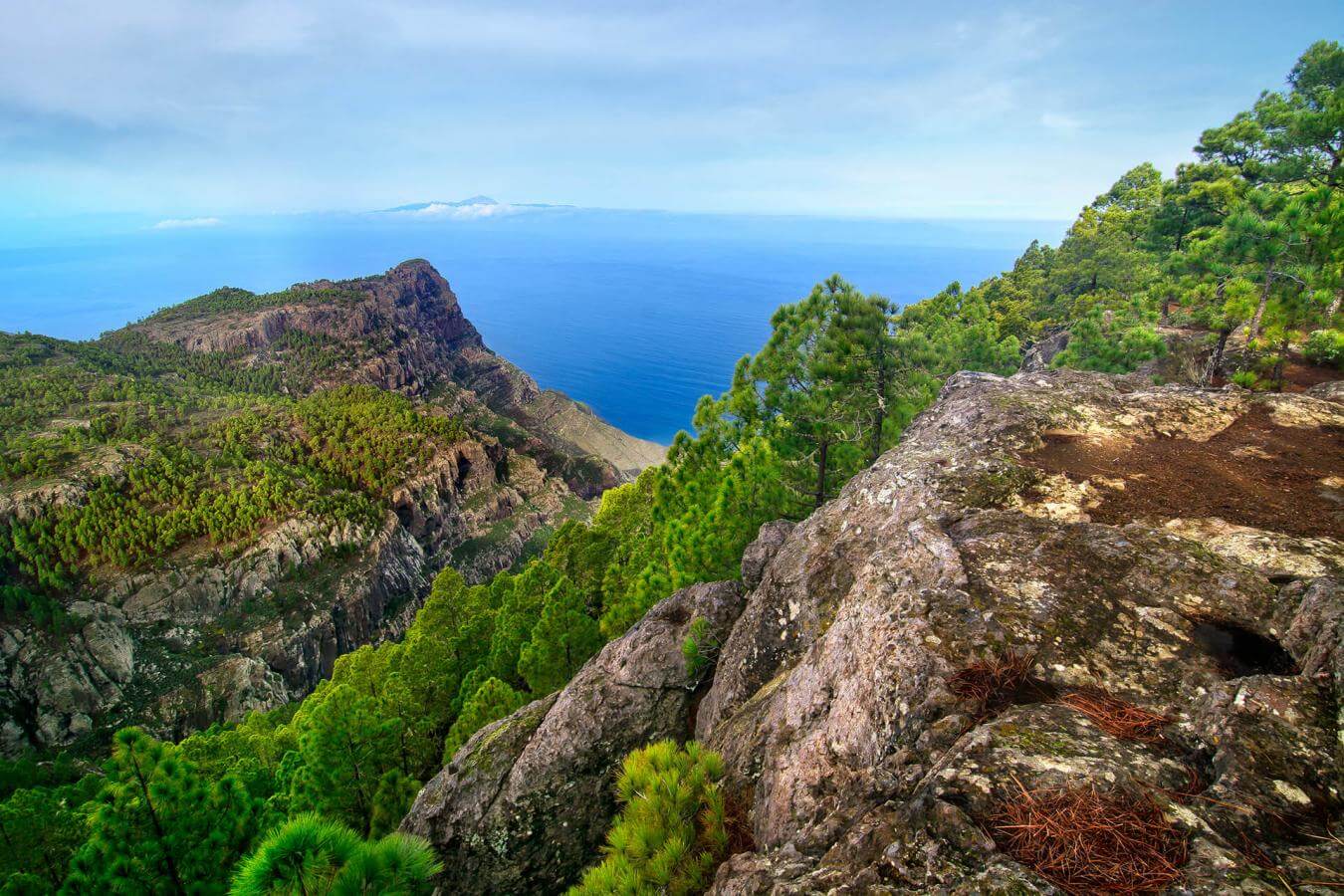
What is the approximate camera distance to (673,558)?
57.7ft

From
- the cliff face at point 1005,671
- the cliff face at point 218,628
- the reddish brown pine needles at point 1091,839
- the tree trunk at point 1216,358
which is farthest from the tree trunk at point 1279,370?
the cliff face at point 218,628

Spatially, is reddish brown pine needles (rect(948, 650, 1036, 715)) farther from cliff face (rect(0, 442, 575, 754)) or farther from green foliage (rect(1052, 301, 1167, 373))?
cliff face (rect(0, 442, 575, 754))

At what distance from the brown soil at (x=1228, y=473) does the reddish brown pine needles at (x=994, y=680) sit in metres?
4.17

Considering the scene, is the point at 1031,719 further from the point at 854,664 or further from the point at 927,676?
the point at 854,664

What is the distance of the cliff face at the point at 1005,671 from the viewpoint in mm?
4504

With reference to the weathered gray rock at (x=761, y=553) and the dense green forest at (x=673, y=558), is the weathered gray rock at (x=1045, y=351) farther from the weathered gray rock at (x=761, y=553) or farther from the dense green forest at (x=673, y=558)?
the weathered gray rock at (x=761, y=553)

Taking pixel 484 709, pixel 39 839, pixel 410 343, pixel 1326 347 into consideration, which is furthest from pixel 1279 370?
pixel 410 343

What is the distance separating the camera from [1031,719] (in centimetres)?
546

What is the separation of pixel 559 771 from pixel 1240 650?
10902 mm

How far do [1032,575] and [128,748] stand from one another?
624 inches

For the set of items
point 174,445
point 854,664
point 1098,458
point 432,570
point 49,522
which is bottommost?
point 432,570

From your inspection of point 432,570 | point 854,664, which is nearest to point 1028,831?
point 854,664

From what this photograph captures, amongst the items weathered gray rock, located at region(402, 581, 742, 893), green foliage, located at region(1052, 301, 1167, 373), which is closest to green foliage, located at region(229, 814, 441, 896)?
weathered gray rock, located at region(402, 581, 742, 893)

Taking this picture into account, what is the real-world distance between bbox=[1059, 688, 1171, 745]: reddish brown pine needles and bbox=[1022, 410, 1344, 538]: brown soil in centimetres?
429
